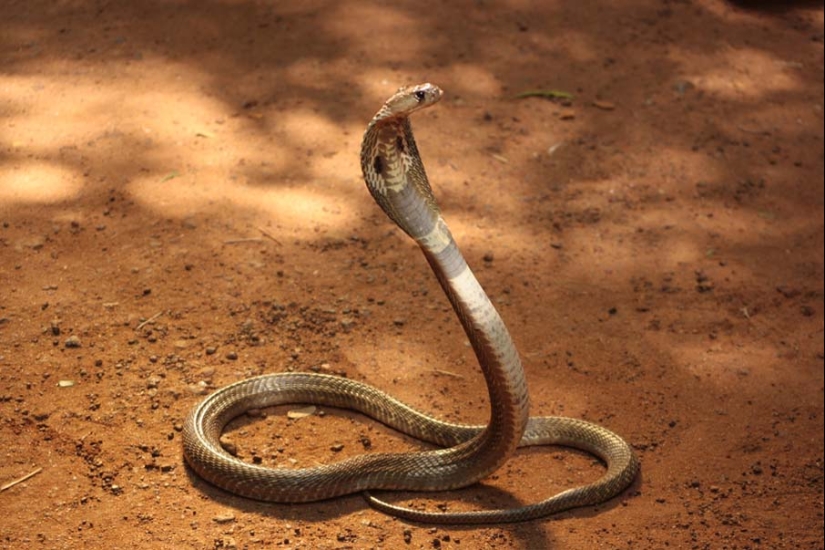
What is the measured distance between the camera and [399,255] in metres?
6.84

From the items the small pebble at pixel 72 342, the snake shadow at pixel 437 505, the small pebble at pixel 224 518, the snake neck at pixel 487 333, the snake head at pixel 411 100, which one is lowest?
the snake shadow at pixel 437 505

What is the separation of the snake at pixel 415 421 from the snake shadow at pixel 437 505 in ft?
0.11

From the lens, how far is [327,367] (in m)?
5.91

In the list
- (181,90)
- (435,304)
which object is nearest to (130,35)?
(181,90)

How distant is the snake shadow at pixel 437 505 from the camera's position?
4.76 meters

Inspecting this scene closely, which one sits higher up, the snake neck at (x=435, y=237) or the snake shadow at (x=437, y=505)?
the snake neck at (x=435, y=237)

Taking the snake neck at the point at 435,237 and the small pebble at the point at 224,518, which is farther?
the small pebble at the point at 224,518

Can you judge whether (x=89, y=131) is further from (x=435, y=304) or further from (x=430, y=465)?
(x=430, y=465)

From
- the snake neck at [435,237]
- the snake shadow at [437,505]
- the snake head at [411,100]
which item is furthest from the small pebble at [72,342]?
the snake head at [411,100]

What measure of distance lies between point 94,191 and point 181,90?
1368 mm

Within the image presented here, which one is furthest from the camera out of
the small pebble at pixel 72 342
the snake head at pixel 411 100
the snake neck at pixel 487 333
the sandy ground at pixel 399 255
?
the small pebble at pixel 72 342

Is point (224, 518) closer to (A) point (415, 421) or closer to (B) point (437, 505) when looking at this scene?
(B) point (437, 505)

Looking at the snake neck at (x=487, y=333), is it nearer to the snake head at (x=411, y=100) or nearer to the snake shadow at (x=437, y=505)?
the snake shadow at (x=437, y=505)

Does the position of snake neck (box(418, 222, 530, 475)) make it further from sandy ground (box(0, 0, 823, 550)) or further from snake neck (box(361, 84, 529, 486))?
sandy ground (box(0, 0, 823, 550))
